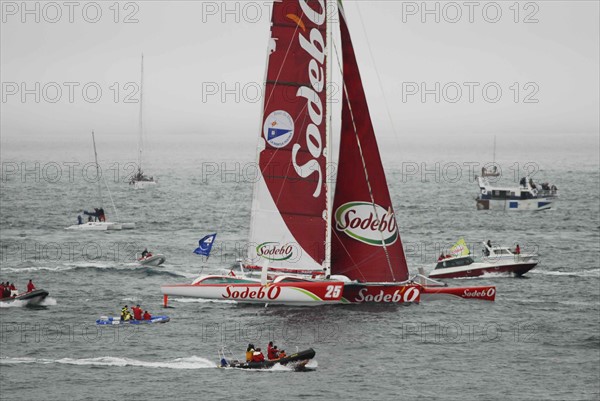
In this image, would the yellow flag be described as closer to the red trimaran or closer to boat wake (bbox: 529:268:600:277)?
boat wake (bbox: 529:268:600:277)

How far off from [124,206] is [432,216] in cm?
4665

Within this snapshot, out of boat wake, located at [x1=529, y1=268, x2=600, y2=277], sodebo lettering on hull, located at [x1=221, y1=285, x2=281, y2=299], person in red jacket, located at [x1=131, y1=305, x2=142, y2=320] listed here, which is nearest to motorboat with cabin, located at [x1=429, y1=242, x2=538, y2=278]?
boat wake, located at [x1=529, y1=268, x2=600, y2=277]

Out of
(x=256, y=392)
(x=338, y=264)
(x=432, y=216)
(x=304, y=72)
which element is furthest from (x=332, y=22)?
(x=432, y=216)

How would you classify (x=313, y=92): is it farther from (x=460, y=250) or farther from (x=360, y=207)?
(x=460, y=250)

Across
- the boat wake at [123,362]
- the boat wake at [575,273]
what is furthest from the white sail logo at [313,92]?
the boat wake at [575,273]

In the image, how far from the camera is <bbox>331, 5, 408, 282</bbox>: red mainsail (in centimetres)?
6581

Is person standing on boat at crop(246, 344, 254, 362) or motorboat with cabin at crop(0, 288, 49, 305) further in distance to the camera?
motorboat with cabin at crop(0, 288, 49, 305)

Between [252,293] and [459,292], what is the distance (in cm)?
1527

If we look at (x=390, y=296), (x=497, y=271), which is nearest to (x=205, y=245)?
(x=390, y=296)

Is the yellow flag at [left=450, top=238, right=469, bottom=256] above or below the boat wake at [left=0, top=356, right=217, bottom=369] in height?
above

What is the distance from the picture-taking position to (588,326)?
65625 millimetres

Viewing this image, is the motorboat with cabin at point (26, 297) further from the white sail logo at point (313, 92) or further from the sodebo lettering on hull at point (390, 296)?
the sodebo lettering on hull at point (390, 296)

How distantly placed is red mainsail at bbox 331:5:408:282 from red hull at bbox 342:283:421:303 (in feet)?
1.81

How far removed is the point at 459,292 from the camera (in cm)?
7094
